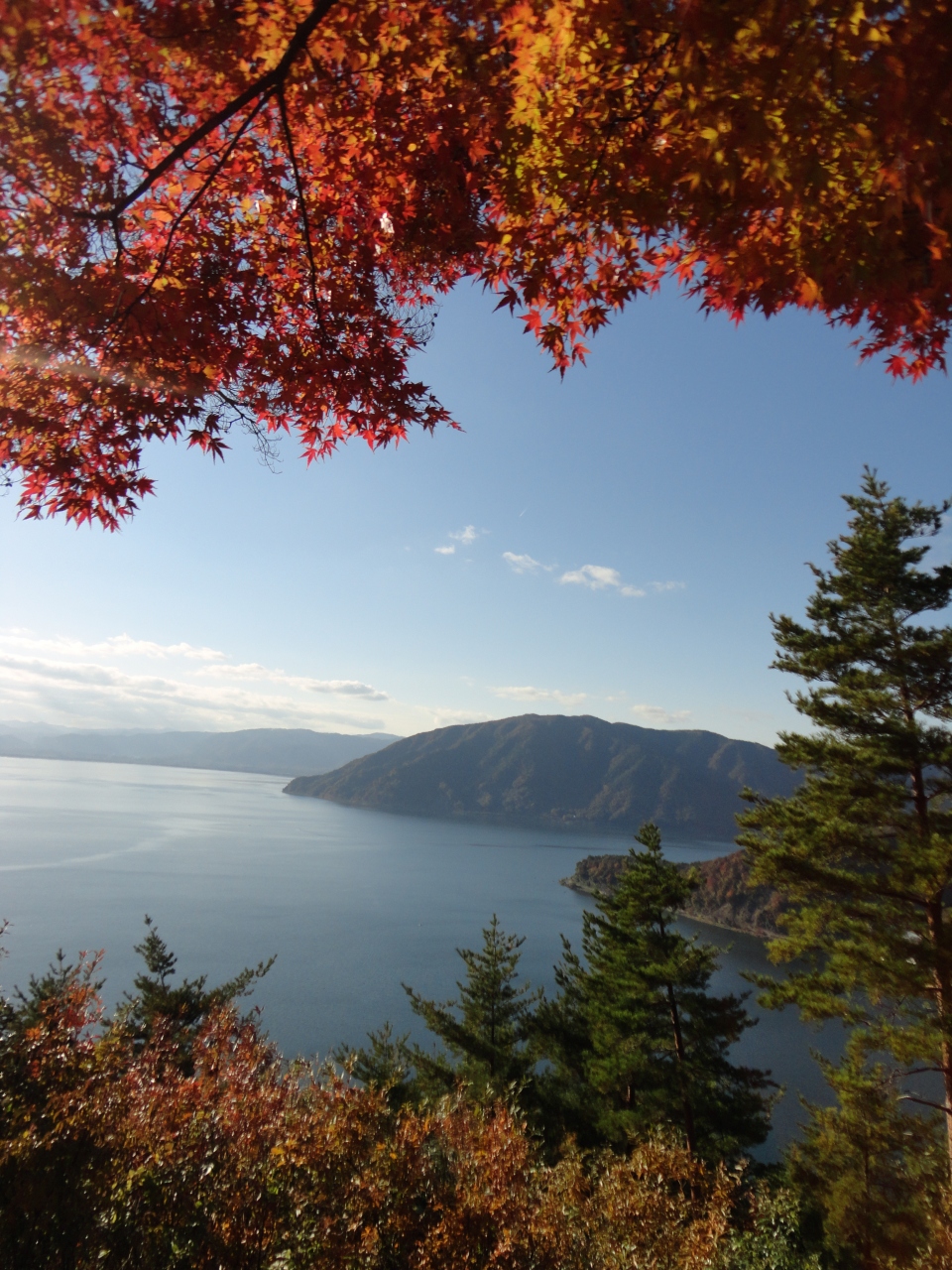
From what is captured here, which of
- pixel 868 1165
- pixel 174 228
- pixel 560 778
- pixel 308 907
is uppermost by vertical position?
pixel 174 228

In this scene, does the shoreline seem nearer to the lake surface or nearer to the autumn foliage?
the lake surface

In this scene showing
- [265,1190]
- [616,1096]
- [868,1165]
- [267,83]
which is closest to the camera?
[267,83]

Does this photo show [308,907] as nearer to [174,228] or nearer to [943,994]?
[943,994]

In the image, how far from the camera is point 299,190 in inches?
82.0

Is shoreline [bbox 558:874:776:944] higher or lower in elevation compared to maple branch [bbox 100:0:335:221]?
lower

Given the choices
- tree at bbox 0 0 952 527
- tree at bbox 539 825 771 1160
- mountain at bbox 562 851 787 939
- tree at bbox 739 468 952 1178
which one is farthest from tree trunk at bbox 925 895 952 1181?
mountain at bbox 562 851 787 939

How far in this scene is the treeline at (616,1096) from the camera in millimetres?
2051

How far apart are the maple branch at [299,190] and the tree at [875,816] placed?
8.23 metres

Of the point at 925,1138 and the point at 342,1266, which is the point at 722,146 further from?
the point at 925,1138

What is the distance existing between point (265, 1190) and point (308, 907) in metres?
49.6

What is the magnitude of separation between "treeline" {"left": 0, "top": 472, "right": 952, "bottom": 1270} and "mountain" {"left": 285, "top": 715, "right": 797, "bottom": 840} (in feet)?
354

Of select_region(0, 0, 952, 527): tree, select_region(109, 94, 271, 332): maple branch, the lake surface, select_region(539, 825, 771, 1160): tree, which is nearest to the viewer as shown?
select_region(0, 0, 952, 527): tree

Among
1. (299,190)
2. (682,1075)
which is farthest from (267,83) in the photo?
(682,1075)

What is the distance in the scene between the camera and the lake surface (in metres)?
29.1
